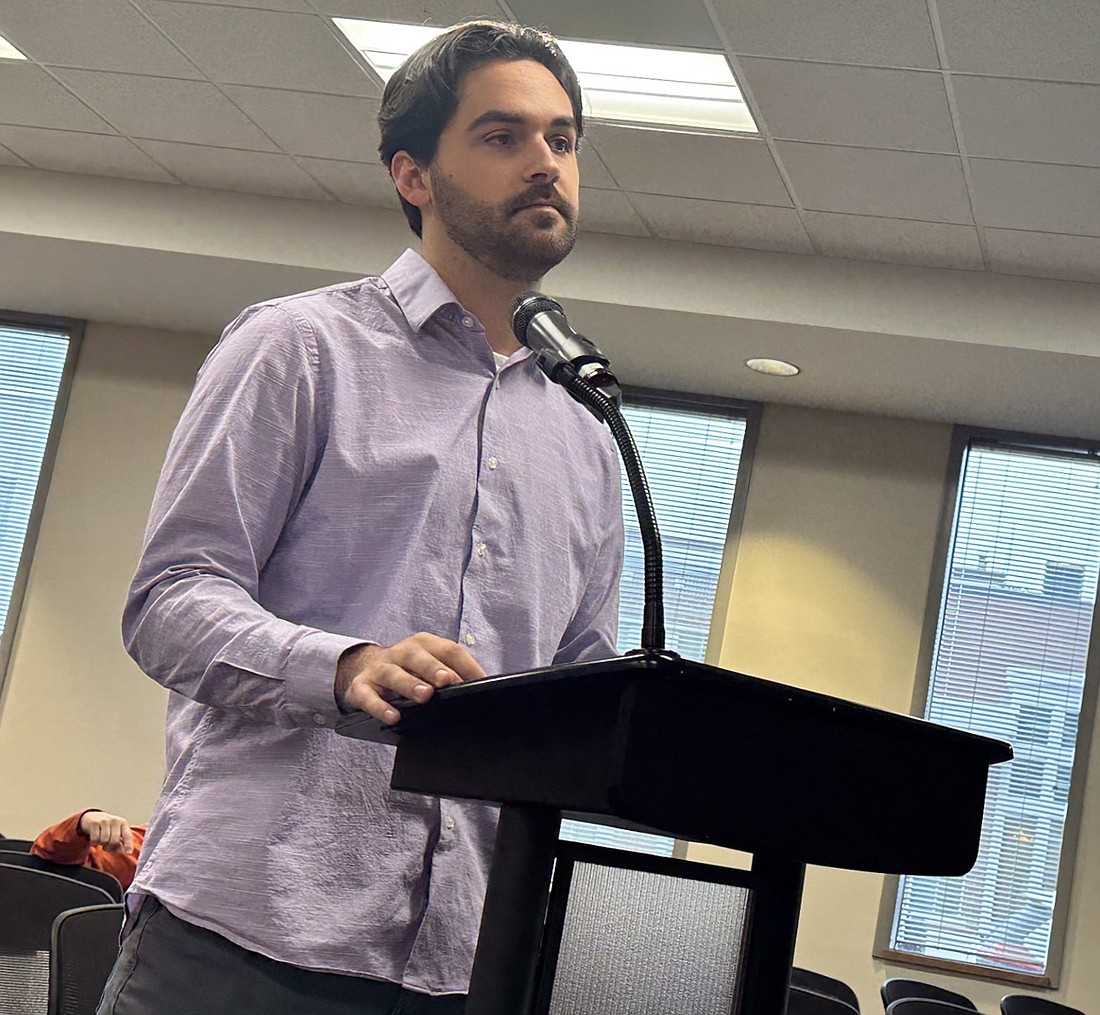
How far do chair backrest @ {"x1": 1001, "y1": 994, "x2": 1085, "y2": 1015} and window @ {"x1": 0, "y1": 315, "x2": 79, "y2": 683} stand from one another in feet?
16.8

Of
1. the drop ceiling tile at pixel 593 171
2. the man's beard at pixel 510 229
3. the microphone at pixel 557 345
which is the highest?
the drop ceiling tile at pixel 593 171

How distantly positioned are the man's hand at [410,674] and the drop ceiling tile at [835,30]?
3652mm

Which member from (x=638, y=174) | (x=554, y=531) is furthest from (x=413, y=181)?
(x=638, y=174)

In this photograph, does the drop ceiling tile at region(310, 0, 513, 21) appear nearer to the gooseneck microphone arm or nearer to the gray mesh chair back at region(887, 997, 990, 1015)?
the gray mesh chair back at region(887, 997, 990, 1015)

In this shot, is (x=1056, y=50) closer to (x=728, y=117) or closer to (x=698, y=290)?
(x=728, y=117)

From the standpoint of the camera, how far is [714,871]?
1.03 metres

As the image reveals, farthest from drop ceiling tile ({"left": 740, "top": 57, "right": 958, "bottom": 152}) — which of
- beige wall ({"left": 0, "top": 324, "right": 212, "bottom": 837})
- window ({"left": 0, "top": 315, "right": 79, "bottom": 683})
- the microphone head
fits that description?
window ({"left": 0, "top": 315, "right": 79, "bottom": 683})

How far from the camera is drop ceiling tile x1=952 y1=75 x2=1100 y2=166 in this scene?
447 cm

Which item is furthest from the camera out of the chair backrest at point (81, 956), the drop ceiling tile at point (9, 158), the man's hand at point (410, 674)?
the drop ceiling tile at point (9, 158)

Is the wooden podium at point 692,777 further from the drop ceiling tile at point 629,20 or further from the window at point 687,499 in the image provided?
the window at point 687,499

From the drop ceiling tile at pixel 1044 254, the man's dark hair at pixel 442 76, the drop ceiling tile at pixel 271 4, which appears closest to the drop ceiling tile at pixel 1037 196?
the drop ceiling tile at pixel 1044 254

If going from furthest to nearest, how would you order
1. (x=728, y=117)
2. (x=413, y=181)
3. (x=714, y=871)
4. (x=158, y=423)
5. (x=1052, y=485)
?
(x=158, y=423) < (x=1052, y=485) < (x=728, y=117) < (x=413, y=181) < (x=714, y=871)

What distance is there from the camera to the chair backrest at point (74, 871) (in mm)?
4051

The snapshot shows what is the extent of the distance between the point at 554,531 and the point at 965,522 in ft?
19.7
